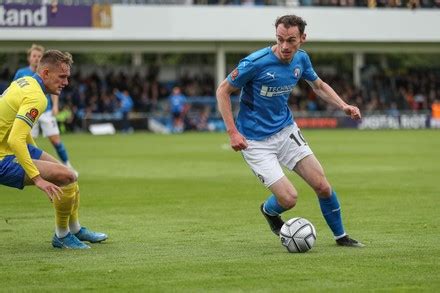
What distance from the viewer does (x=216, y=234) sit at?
11.5 metres

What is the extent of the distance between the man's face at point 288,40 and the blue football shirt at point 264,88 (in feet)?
0.64

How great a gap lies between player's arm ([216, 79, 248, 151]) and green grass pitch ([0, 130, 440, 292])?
3.64 ft

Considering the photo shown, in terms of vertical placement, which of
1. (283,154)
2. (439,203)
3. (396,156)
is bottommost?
(396,156)

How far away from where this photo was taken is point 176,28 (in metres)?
48.5

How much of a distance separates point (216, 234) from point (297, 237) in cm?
189

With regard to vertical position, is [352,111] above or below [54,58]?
below

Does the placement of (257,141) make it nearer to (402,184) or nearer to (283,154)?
(283,154)

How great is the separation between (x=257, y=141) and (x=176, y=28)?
127ft

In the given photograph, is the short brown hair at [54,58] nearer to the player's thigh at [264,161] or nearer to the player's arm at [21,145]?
the player's arm at [21,145]

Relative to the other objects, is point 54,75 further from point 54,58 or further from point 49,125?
point 49,125

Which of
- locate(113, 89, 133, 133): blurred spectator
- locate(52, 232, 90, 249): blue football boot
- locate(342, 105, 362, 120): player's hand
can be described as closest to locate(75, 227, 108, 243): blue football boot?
locate(52, 232, 90, 249): blue football boot

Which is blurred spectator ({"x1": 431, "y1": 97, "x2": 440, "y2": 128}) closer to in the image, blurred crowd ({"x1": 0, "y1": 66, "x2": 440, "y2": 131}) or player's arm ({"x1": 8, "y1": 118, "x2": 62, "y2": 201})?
blurred crowd ({"x1": 0, "y1": 66, "x2": 440, "y2": 131})

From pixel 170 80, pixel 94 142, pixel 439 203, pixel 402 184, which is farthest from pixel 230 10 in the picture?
pixel 439 203

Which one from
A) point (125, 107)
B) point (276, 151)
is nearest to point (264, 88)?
point (276, 151)
